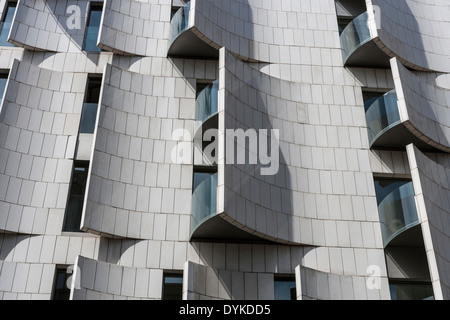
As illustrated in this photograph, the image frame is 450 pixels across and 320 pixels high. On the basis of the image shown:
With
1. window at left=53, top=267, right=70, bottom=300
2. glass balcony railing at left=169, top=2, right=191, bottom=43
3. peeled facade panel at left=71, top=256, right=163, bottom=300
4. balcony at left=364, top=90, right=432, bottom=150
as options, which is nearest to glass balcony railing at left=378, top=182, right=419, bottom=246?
balcony at left=364, top=90, right=432, bottom=150

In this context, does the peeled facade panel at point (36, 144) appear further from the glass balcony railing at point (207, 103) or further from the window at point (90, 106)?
the glass balcony railing at point (207, 103)

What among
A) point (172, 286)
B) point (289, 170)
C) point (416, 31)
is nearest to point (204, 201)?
point (172, 286)

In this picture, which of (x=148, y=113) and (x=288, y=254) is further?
(x=148, y=113)

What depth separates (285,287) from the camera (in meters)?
18.9

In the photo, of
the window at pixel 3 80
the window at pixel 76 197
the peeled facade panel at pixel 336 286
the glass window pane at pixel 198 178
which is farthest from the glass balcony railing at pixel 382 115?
the window at pixel 3 80

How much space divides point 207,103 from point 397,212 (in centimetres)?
797

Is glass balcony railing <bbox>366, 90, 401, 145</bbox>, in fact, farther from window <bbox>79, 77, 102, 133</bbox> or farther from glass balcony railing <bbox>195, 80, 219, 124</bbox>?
window <bbox>79, 77, 102, 133</bbox>

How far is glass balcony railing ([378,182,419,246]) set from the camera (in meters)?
18.4

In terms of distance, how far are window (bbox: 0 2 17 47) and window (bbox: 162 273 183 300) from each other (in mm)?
12791

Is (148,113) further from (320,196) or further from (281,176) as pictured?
(320,196)

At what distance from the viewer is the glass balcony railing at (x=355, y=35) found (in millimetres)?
23359

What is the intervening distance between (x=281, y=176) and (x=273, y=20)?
8.56m
